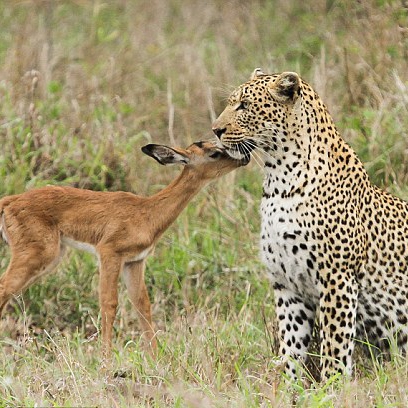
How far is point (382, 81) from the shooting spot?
10.5m

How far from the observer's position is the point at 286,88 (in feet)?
21.5

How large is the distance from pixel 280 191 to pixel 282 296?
2.15 ft

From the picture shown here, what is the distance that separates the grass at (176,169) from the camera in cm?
618

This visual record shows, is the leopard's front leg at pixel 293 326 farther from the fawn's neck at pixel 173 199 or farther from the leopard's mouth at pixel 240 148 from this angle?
the fawn's neck at pixel 173 199

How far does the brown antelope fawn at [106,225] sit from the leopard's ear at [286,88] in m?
0.90

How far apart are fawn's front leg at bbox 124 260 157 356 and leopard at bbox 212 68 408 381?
1.20 m

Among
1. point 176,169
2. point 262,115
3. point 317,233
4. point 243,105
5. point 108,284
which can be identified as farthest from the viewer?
point 176,169

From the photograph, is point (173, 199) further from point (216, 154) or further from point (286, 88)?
point (286, 88)

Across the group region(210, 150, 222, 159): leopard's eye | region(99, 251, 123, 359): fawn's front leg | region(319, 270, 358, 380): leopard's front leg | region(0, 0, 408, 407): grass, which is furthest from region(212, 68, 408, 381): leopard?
region(99, 251, 123, 359): fawn's front leg

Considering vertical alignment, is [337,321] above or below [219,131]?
below

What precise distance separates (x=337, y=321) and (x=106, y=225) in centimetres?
187

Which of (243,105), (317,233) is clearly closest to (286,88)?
(243,105)

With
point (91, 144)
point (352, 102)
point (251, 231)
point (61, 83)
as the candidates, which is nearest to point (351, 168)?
point (251, 231)

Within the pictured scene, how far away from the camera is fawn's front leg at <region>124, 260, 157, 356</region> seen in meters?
7.69
